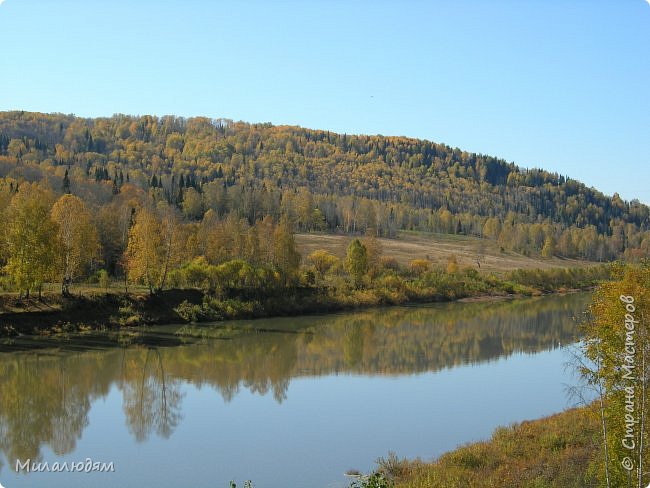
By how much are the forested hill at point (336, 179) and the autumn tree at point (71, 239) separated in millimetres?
40539

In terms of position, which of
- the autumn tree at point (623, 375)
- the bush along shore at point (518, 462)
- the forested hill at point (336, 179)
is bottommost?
the bush along shore at point (518, 462)

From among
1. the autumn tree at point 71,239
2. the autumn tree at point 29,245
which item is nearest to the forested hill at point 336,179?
the autumn tree at point 71,239

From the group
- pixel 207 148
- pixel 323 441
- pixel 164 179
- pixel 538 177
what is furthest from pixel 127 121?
pixel 323 441

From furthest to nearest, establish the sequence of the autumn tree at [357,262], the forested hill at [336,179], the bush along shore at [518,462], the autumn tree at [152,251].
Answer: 1. the forested hill at [336,179]
2. the autumn tree at [357,262]
3. the autumn tree at [152,251]
4. the bush along shore at [518,462]

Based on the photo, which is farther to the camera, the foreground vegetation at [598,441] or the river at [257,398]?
the river at [257,398]

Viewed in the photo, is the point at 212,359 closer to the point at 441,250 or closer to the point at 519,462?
the point at 519,462

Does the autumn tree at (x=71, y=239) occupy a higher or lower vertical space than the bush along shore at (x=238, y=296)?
higher

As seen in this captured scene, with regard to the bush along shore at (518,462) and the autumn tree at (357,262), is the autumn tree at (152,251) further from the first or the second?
the bush along shore at (518,462)

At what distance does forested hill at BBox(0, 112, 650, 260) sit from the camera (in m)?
103

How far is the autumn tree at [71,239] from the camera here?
35250 millimetres

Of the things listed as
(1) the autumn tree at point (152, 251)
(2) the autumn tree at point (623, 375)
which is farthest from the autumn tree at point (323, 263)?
(2) the autumn tree at point (623, 375)

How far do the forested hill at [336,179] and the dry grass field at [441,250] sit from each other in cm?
511

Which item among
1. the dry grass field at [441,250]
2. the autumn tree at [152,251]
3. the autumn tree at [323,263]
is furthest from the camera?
the dry grass field at [441,250]

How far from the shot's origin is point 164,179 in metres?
113
